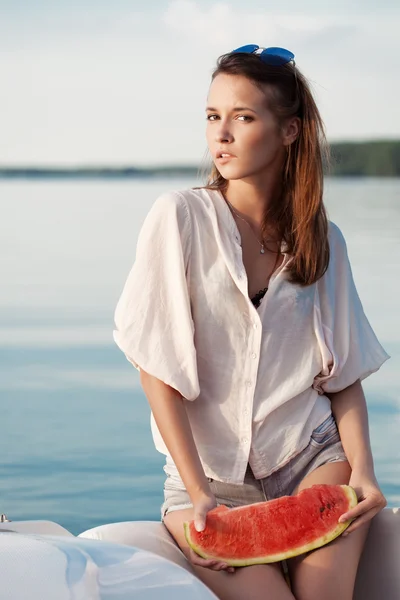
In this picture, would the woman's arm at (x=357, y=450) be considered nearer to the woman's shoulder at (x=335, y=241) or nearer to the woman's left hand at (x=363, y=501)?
the woman's left hand at (x=363, y=501)

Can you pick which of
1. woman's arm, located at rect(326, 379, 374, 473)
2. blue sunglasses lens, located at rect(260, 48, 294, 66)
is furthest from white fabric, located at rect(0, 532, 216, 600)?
blue sunglasses lens, located at rect(260, 48, 294, 66)

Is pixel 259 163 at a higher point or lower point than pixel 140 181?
higher

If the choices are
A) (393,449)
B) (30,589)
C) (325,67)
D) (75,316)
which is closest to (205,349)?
(30,589)

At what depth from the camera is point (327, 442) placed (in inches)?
96.8

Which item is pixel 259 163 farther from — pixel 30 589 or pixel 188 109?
pixel 188 109

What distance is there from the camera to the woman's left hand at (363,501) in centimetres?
226

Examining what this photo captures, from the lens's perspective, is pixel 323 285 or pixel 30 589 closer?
pixel 30 589

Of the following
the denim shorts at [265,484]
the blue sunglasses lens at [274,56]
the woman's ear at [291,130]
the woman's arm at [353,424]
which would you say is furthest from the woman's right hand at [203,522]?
the blue sunglasses lens at [274,56]

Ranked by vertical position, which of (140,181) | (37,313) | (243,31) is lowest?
(140,181)

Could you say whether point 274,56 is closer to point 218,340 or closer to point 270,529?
point 218,340

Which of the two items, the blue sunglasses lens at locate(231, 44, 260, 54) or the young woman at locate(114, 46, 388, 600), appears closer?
the young woman at locate(114, 46, 388, 600)

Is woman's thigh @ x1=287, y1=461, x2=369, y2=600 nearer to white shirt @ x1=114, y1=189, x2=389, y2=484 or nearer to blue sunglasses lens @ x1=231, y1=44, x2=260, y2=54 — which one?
white shirt @ x1=114, y1=189, x2=389, y2=484

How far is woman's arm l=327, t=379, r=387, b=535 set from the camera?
2.29 m

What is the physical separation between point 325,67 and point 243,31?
56.2 inches
